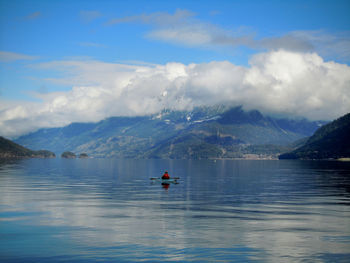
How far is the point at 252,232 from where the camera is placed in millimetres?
62938

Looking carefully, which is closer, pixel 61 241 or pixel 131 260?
pixel 131 260

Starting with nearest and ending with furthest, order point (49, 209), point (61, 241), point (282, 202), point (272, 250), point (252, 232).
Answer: point (272, 250), point (61, 241), point (252, 232), point (49, 209), point (282, 202)

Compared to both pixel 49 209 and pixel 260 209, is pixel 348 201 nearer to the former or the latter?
pixel 260 209

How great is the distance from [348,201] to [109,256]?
7535cm

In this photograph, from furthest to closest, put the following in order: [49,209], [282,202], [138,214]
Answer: [282,202] < [49,209] < [138,214]

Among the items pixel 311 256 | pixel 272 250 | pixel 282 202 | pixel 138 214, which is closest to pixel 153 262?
pixel 272 250

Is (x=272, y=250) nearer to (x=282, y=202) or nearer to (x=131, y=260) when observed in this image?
(x=131, y=260)

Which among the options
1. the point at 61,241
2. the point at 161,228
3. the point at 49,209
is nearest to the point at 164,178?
the point at 49,209

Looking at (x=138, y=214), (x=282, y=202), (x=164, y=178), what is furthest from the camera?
(x=164, y=178)

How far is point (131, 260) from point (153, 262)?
9.07 feet

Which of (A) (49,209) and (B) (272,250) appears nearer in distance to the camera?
(B) (272,250)

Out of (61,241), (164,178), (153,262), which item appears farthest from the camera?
(164,178)

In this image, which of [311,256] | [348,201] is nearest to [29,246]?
[311,256]

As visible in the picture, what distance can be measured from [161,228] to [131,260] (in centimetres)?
1893
